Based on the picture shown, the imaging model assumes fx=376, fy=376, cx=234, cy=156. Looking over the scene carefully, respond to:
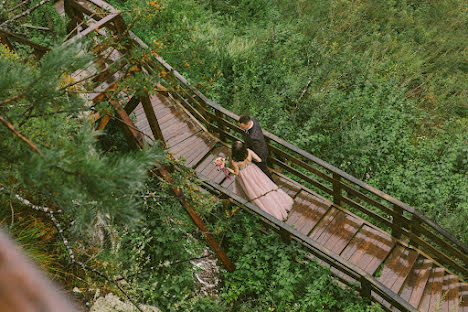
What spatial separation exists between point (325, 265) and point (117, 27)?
21.0 ft

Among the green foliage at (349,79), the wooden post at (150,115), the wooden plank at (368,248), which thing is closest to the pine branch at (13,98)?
the wooden post at (150,115)

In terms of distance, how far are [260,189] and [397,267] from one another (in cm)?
345

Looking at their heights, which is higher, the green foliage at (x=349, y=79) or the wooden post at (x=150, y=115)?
the green foliage at (x=349, y=79)

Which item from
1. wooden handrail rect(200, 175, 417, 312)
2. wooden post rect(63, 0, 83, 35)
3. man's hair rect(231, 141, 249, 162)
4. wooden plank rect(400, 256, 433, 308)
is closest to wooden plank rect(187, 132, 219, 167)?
wooden handrail rect(200, 175, 417, 312)

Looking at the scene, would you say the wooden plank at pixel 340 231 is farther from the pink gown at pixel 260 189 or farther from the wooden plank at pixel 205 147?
the wooden plank at pixel 205 147

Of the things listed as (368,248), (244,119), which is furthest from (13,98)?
(368,248)

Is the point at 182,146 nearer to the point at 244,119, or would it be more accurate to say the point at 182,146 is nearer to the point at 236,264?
the point at 244,119

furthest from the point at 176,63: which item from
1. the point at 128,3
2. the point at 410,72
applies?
the point at 410,72

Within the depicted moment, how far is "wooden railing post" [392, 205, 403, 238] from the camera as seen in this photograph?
8250 mm

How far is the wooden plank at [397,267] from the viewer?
8.07m

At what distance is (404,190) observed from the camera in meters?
10.1

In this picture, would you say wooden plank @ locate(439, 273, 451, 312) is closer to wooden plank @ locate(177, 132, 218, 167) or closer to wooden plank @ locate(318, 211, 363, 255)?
wooden plank @ locate(318, 211, 363, 255)

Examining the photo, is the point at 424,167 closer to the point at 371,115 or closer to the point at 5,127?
the point at 371,115

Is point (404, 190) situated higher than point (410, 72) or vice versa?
point (410, 72)
